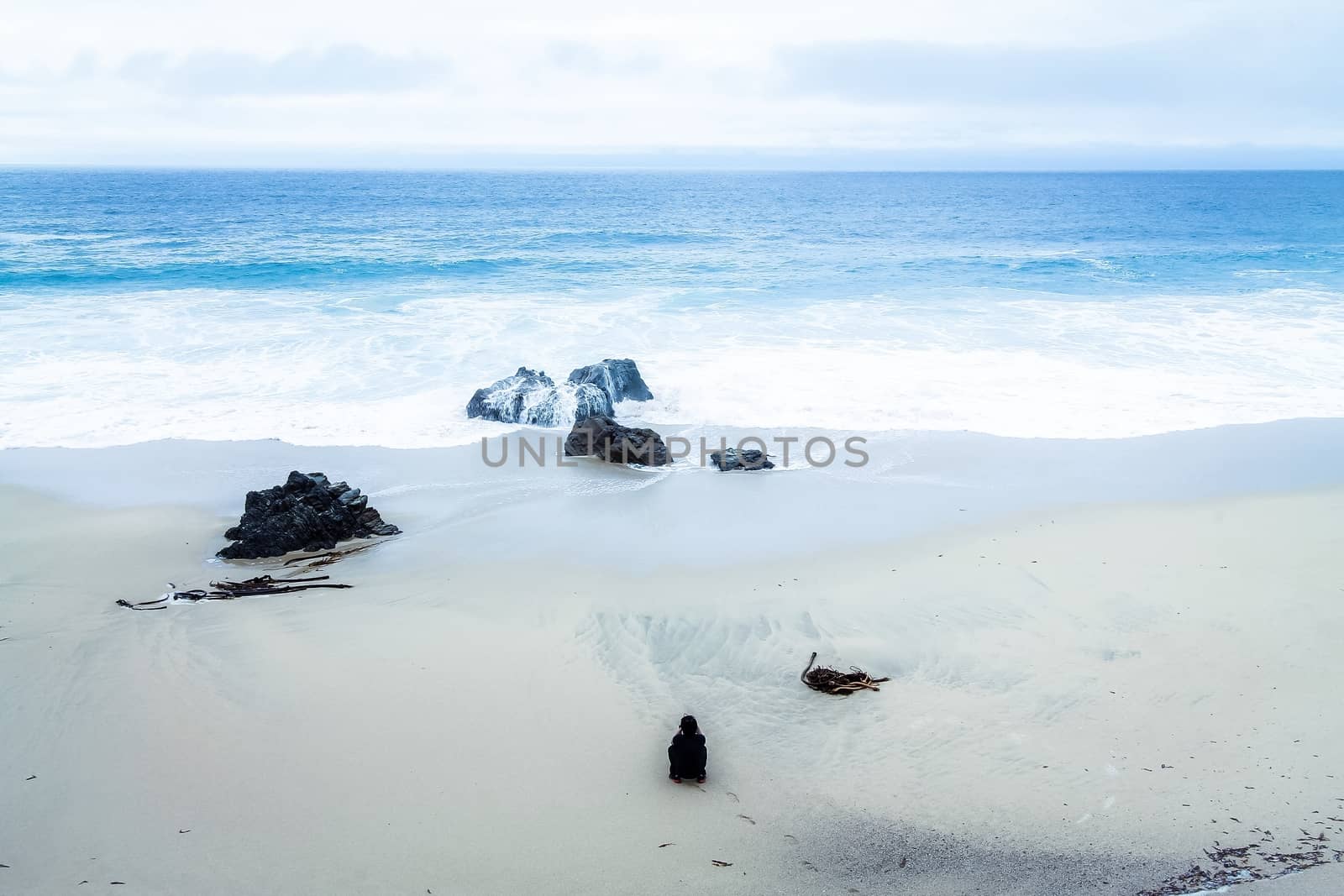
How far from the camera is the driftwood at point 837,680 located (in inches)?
255

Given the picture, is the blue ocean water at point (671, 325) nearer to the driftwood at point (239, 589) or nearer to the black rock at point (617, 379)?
the black rock at point (617, 379)

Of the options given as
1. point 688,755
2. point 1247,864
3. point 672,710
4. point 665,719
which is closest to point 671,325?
point 672,710

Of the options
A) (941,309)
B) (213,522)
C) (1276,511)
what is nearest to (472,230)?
(941,309)

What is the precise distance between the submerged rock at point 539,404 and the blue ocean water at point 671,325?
2.22 ft

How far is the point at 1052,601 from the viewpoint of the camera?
788cm

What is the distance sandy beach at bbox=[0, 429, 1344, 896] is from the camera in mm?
4996

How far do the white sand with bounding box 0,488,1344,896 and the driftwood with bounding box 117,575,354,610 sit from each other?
17 centimetres

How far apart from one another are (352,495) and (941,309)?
17.5 m

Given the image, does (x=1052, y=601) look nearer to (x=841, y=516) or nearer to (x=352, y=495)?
(x=841, y=516)

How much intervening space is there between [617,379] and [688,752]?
9046 millimetres

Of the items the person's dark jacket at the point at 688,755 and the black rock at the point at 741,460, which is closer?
the person's dark jacket at the point at 688,755

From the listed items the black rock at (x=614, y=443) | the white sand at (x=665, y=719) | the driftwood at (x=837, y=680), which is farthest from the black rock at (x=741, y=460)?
the driftwood at (x=837, y=680)

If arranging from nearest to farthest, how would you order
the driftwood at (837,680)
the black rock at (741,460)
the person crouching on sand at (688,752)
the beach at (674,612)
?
the beach at (674,612), the person crouching on sand at (688,752), the driftwood at (837,680), the black rock at (741,460)

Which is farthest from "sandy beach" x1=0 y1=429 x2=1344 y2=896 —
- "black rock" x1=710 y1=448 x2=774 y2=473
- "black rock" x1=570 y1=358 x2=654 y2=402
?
"black rock" x1=570 y1=358 x2=654 y2=402
